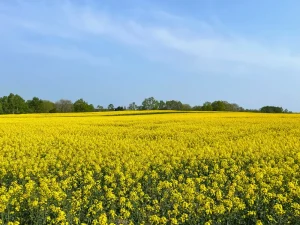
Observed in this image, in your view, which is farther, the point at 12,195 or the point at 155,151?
the point at 155,151

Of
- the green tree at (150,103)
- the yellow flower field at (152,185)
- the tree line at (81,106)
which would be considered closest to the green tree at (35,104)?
the tree line at (81,106)

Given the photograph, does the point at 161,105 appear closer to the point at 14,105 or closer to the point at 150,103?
the point at 150,103

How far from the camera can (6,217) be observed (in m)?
7.19

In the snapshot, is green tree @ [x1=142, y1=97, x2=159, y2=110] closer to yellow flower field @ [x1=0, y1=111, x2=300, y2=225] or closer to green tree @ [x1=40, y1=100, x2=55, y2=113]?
green tree @ [x1=40, y1=100, x2=55, y2=113]

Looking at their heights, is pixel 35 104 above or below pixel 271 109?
above

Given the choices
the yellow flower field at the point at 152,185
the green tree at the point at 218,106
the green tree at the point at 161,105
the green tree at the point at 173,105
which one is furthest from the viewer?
the green tree at the point at 161,105

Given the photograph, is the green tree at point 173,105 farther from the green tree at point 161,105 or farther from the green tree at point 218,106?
the green tree at point 218,106

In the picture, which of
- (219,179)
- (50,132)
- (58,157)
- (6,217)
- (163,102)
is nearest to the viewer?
(6,217)

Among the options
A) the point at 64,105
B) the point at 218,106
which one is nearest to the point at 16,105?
the point at 64,105

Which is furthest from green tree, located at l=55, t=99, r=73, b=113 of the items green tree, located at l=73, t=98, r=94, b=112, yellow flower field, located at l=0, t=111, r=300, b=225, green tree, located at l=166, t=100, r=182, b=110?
yellow flower field, located at l=0, t=111, r=300, b=225

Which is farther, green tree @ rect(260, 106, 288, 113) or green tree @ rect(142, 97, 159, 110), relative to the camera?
green tree @ rect(142, 97, 159, 110)

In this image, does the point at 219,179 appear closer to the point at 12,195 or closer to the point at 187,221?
the point at 187,221

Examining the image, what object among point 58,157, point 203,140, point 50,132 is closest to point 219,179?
point 58,157

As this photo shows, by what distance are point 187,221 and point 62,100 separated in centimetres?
11563
